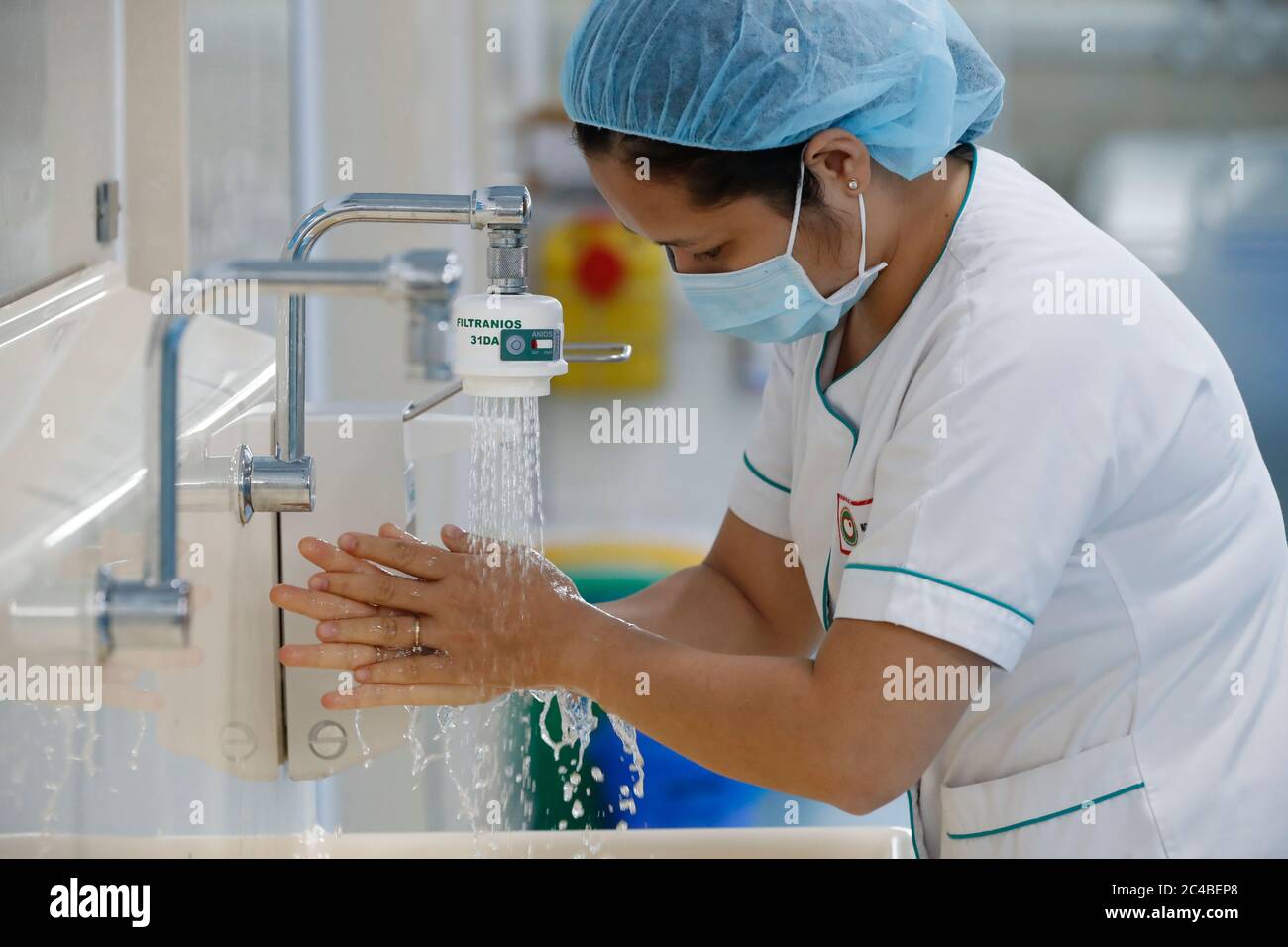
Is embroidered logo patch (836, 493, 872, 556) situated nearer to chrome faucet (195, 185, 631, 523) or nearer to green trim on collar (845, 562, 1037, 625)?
green trim on collar (845, 562, 1037, 625)

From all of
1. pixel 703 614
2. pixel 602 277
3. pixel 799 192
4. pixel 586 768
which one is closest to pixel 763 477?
pixel 703 614

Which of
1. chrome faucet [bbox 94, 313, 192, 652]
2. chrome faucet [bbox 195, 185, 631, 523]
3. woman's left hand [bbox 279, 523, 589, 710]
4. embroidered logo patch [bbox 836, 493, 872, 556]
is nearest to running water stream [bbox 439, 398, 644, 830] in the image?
woman's left hand [bbox 279, 523, 589, 710]

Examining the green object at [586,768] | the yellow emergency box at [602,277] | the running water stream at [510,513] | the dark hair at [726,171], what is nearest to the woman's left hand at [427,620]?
the running water stream at [510,513]

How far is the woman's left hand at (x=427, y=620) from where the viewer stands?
91cm

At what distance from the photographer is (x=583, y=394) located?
3.49 m

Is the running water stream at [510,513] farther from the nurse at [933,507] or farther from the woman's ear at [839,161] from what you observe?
the woman's ear at [839,161]

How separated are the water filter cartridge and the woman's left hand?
0.56 feet

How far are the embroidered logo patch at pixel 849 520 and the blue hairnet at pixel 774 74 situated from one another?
0.25 metres

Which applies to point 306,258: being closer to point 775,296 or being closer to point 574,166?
point 775,296

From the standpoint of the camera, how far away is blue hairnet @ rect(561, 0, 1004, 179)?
844 mm

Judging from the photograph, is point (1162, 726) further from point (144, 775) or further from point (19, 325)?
point (19, 325)

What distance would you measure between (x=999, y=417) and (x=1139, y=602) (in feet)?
0.63

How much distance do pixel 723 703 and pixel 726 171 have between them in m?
0.37

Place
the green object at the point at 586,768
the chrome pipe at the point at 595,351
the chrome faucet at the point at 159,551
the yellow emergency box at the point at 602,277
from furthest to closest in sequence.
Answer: the yellow emergency box at the point at 602,277, the green object at the point at 586,768, the chrome pipe at the point at 595,351, the chrome faucet at the point at 159,551
